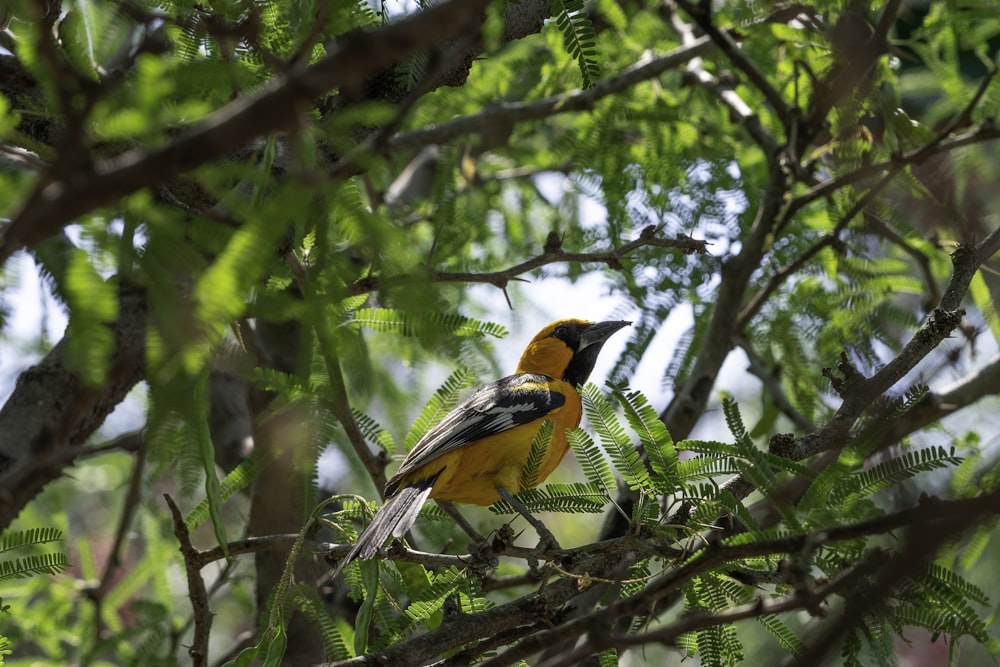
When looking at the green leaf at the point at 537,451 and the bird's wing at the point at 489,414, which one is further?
the bird's wing at the point at 489,414

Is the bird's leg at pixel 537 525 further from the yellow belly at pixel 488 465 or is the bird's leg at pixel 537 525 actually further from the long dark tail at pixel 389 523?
the long dark tail at pixel 389 523

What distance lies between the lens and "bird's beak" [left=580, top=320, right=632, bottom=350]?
6.10m

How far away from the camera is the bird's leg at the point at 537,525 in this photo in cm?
378

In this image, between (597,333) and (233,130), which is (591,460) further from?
(597,333)

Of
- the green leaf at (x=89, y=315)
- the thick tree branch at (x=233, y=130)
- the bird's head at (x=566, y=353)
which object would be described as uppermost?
the bird's head at (x=566, y=353)

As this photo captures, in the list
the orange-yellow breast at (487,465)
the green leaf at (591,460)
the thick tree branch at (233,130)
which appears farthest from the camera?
the orange-yellow breast at (487,465)

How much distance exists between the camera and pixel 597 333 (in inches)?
243

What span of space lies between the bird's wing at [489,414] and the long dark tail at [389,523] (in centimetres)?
22

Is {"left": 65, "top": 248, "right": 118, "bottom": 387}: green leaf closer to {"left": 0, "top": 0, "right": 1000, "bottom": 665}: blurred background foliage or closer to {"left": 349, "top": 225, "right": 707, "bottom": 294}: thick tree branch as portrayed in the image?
{"left": 0, "top": 0, "right": 1000, "bottom": 665}: blurred background foliage

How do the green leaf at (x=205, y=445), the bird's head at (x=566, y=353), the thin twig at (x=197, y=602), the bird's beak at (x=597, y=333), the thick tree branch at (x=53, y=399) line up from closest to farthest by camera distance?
the green leaf at (x=205, y=445)
the thin twig at (x=197, y=602)
the thick tree branch at (x=53, y=399)
the bird's beak at (x=597, y=333)
the bird's head at (x=566, y=353)

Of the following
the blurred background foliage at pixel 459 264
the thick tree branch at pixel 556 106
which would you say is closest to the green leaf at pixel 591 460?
the blurred background foliage at pixel 459 264

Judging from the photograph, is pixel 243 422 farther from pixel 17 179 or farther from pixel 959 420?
pixel 959 420

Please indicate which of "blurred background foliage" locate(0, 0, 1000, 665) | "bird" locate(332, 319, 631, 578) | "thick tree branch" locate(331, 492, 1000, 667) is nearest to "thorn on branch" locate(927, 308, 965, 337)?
"blurred background foliage" locate(0, 0, 1000, 665)

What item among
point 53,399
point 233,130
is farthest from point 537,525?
point 233,130
